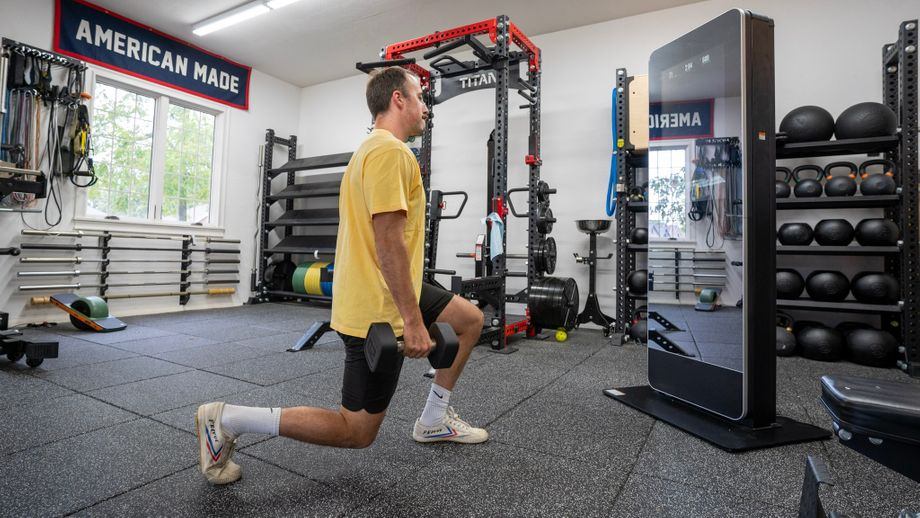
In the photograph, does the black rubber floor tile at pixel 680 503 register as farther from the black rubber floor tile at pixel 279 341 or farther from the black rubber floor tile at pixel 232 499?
the black rubber floor tile at pixel 279 341

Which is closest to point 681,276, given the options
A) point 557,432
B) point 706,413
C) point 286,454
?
point 706,413

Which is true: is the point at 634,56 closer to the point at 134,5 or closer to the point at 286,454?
the point at 286,454

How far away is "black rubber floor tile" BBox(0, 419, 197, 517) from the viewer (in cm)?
134

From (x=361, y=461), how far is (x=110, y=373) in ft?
6.55

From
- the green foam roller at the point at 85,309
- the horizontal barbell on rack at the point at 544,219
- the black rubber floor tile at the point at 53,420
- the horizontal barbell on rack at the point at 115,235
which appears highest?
the horizontal barbell on rack at the point at 544,219

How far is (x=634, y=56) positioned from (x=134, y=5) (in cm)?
511

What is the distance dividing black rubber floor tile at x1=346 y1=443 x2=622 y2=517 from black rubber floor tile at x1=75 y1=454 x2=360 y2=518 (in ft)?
0.46

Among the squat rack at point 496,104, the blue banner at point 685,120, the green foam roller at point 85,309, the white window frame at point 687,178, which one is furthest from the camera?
the green foam roller at point 85,309

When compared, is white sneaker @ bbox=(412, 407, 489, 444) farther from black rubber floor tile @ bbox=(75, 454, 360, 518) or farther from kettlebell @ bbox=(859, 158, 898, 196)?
kettlebell @ bbox=(859, 158, 898, 196)

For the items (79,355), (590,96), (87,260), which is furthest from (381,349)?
(87,260)

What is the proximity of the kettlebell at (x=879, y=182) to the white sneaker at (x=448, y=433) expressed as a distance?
3.43 metres

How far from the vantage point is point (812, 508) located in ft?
2.99

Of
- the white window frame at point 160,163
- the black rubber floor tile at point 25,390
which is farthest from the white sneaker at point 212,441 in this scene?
the white window frame at point 160,163

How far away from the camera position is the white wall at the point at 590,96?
12.9 feet
